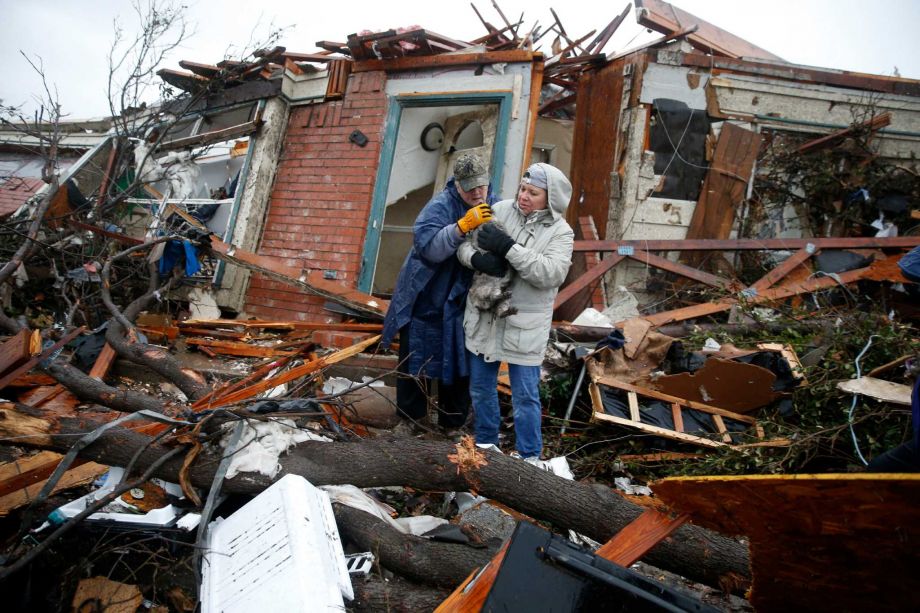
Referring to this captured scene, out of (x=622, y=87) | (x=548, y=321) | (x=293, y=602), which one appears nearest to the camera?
(x=293, y=602)

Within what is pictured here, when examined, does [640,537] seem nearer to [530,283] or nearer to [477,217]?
[530,283]

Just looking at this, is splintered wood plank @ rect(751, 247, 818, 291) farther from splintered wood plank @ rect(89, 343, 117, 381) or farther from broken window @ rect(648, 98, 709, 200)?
splintered wood plank @ rect(89, 343, 117, 381)

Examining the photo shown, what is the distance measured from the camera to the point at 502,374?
4.20m

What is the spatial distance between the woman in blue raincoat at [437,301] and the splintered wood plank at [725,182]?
156 inches

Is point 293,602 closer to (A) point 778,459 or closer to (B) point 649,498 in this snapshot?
(B) point 649,498

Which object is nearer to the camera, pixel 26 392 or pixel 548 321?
pixel 548 321

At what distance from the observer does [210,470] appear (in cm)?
238

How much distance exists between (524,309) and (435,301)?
695 mm

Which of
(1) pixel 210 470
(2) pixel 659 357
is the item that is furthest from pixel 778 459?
(1) pixel 210 470

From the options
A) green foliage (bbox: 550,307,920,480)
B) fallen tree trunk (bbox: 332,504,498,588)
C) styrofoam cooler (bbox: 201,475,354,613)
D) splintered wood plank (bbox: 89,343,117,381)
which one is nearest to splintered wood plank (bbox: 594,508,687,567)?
fallen tree trunk (bbox: 332,504,498,588)

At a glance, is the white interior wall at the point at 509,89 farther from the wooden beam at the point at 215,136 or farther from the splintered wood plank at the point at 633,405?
the splintered wood plank at the point at 633,405

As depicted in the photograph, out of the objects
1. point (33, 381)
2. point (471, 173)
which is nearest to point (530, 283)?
point (471, 173)

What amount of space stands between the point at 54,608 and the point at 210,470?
0.67 meters

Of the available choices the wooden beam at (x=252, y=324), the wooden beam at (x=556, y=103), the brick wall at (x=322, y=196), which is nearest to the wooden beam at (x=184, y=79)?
the brick wall at (x=322, y=196)
